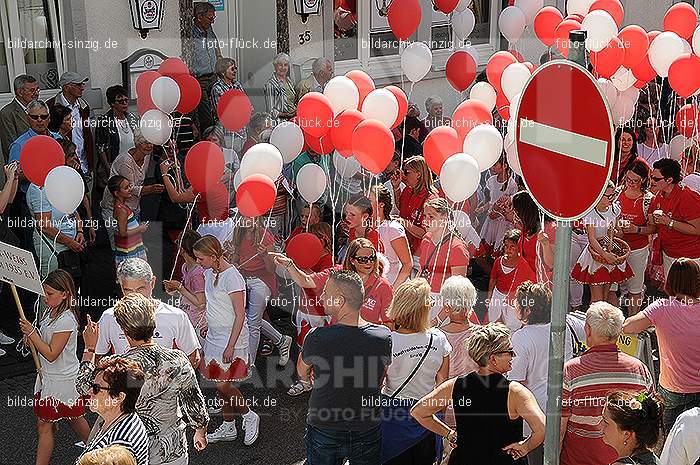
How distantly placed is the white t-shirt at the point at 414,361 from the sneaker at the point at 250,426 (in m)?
1.53

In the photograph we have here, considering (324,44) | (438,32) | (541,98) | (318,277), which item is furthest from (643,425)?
(438,32)

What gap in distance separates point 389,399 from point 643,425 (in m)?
1.51

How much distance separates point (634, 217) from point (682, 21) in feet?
8.21

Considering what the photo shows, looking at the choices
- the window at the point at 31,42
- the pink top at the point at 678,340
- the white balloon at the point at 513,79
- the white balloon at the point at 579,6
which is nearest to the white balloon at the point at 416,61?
the white balloon at the point at 513,79

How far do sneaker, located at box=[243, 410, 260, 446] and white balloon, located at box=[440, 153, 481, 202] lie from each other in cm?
202

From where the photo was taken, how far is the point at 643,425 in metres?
3.77

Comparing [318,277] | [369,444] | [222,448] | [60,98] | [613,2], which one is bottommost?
[222,448]

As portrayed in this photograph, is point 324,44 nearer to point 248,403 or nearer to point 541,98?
point 248,403

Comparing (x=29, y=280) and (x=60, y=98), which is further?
(x=60, y=98)

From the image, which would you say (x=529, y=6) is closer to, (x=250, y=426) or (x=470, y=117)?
(x=470, y=117)

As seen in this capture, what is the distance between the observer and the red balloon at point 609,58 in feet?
26.2

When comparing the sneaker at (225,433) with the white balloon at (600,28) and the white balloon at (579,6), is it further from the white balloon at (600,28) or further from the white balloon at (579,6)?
the white balloon at (579,6)

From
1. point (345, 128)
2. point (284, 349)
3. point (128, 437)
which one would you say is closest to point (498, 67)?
point (345, 128)

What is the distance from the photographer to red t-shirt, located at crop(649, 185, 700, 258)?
7270 mm
